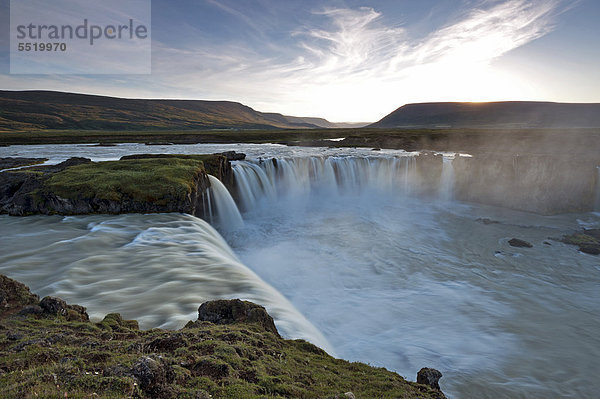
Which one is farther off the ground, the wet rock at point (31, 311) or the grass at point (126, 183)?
the grass at point (126, 183)

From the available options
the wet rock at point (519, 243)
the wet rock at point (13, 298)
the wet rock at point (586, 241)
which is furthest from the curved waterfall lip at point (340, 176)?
the wet rock at point (13, 298)

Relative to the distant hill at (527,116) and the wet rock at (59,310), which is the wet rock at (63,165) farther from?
the distant hill at (527,116)

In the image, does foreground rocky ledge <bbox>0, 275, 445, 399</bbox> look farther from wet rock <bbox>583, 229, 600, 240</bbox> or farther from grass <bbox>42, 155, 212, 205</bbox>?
wet rock <bbox>583, 229, 600, 240</bbox>

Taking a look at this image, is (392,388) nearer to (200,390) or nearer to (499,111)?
(200,390)

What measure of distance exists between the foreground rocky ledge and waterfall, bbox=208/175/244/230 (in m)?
15.7

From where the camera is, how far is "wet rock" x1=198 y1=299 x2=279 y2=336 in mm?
6652

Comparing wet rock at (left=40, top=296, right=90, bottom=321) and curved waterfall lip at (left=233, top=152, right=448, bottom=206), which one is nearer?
wet rock at (left=40, top=296, right=90, bottom=321)

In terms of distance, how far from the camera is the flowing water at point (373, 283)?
359 inches

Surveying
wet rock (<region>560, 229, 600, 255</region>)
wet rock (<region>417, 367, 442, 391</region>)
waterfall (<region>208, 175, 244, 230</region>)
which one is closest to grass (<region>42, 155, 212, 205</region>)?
waterfall (<region>208, 175, 244, 230</region>)

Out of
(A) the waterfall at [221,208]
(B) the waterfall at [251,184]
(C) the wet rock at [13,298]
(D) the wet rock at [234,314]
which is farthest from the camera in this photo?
(B) the waterfall at [251,184]

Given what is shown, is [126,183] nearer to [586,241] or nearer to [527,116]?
[586,241]

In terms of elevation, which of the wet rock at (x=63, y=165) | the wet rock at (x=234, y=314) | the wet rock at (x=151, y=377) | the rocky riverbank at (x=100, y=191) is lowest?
the wet rock at (x=234, y=314)

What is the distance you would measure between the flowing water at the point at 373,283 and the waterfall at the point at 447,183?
10.2 m

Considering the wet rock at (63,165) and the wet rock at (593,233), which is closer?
the wet rock at (63,165)
